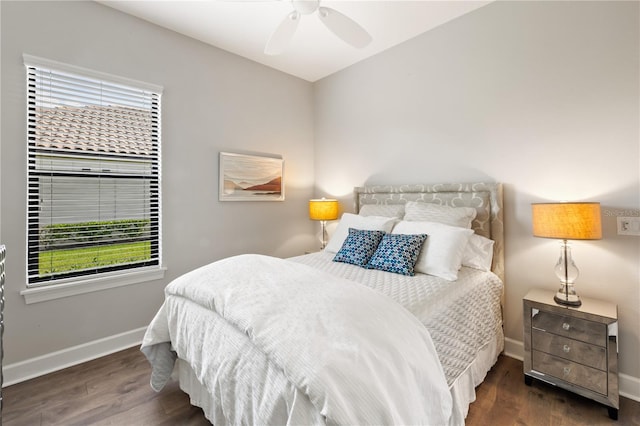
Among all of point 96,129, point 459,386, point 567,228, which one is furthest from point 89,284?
point 567,228

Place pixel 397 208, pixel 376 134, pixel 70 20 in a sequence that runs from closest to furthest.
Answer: pixel 70 20, pixel 397 208, pixel 376 134

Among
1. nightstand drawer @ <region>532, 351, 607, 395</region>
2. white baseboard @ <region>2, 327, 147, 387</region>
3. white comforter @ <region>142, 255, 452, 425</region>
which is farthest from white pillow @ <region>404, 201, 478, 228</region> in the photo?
white baseboard @ <region>2, 327, 147, 387</region>

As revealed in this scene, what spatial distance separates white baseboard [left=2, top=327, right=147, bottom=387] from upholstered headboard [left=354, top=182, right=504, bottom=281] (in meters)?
2.78

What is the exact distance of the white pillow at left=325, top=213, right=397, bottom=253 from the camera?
257 cm

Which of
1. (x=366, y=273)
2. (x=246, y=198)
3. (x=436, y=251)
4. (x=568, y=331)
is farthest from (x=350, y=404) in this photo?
(x=246, y=198)

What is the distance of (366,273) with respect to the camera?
2.07m

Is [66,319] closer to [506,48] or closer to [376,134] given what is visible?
[376,134]

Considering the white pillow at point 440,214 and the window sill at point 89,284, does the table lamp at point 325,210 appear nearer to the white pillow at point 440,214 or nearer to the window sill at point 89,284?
the white pillow at point 440,214

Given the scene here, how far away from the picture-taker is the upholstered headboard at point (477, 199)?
2.32 metres

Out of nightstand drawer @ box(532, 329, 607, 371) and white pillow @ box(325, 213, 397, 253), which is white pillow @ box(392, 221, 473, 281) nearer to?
white pillow @ box(325, 213, 397, 253)

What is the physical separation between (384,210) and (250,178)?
1.55 metres

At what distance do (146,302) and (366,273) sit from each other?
203cm

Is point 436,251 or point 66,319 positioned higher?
point 436,251

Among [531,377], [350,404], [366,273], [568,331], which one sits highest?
[366,273]
